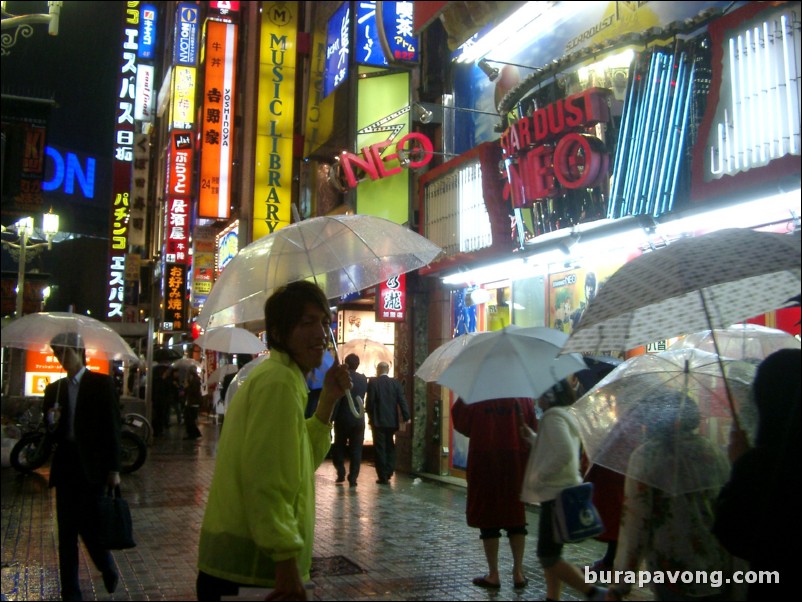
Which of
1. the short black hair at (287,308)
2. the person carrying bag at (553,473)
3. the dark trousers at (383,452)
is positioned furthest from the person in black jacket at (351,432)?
the short black hair at (287,308)

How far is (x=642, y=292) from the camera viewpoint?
3.34 meters

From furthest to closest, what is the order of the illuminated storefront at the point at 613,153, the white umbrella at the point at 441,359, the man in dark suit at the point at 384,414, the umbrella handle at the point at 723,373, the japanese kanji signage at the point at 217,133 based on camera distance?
the japanese kanji signage at the point at 217,133 < the man in dark suit at the point at 384,414 < the white umbrella at the point at 441,359 < the illuminated storefront at the point at 613,153 < the umbrella handle at the point at 723,373

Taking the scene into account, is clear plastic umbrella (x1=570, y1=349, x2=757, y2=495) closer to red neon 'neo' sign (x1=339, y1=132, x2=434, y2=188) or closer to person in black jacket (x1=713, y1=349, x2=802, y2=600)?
person in black jacket (x1=713, y1=349, x2=802, y2=600)

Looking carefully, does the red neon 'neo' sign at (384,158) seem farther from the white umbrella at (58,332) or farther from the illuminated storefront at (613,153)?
the white umbrella at (58,332)

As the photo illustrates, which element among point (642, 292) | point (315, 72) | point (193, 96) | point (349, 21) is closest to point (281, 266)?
point (642, 292)

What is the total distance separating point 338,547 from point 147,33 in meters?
39.3

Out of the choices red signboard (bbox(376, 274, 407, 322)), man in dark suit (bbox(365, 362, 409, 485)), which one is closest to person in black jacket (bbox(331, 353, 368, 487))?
man in dark suit (bbox(365, 362, 409, 485))

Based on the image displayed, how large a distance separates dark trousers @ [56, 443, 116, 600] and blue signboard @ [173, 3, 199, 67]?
2843cm

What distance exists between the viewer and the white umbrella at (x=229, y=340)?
461 inches

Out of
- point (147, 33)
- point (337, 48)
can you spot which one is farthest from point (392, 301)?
point (147, 33)

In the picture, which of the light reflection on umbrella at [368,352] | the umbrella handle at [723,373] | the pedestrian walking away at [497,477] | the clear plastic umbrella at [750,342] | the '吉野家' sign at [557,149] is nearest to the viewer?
the umbrella handle at [723,373]

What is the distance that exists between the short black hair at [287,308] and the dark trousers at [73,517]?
3.57 meters

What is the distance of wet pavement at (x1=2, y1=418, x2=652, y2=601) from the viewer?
6.86 meters

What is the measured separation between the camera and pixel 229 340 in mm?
11977
